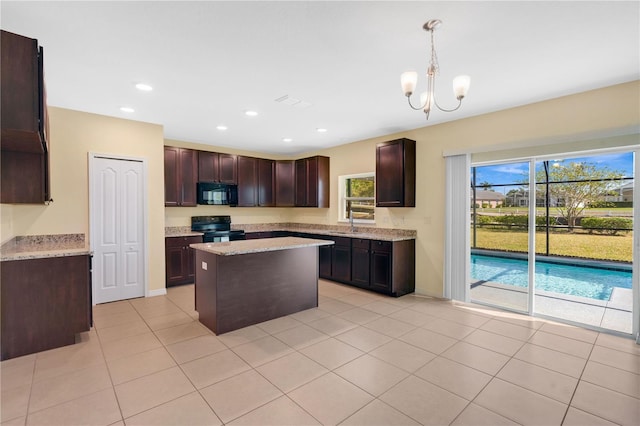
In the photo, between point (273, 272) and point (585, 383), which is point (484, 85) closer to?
point (585, 383)

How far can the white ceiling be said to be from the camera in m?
2.03

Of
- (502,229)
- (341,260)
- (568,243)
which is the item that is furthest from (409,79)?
(568,243)

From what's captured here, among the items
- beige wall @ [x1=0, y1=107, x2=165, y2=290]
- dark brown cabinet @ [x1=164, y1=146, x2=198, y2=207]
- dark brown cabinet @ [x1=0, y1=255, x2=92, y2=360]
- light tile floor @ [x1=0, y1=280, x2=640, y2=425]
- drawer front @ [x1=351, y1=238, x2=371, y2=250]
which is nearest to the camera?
light tile floor @ [x1=0, y1=280, x2=640, y2=425]

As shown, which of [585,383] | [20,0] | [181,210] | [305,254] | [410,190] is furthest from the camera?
[181,210]

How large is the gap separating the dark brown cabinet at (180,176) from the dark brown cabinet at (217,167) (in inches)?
4.8

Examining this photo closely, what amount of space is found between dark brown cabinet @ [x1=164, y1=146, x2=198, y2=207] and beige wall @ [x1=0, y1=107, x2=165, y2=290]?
0.68 m

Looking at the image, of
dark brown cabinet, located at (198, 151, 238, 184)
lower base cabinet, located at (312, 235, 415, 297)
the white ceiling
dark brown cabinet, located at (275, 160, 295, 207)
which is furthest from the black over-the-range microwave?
lower base cabinet, located at (312, 235, 415, 297)

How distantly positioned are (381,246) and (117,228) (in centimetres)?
397

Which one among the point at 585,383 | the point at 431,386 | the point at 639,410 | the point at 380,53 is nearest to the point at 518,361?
the point at 585,383

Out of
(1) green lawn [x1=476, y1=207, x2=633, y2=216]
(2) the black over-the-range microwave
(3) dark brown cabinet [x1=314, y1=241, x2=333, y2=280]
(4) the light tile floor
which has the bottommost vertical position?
(4) the light tile floor

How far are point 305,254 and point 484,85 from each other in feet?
9.47

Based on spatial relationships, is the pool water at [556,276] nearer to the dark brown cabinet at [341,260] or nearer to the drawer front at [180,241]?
the dark brown cabinet at [341,260]

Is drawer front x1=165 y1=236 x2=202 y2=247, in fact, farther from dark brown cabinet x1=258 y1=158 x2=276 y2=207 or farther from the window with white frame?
the window with white frame

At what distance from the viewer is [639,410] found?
204cm
